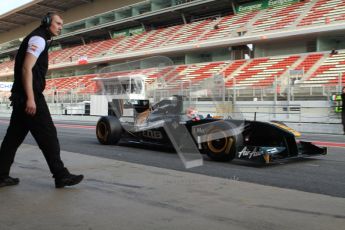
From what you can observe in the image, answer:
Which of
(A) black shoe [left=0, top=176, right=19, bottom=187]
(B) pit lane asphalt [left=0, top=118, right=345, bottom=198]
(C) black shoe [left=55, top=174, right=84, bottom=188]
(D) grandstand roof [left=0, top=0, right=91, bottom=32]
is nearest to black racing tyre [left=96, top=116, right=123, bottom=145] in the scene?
(B) pit lane asphalt [left=0, top=118, right=345, bottom=198]

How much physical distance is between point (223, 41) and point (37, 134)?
94.0 ft

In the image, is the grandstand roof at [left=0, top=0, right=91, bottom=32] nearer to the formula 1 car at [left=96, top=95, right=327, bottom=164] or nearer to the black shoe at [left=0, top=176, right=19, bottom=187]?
the formula 1 car at [left=96, top=95, right=327, bottom=164]

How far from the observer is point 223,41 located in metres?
31.7

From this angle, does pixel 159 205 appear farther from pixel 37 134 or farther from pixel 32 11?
pixel 32 11

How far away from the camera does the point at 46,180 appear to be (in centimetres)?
480

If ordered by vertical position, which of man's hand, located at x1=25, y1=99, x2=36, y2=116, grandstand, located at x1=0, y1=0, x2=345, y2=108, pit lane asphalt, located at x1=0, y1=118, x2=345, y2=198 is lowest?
pit lane asphalt, located at x1=0, y1=118, x2=345, y2=198

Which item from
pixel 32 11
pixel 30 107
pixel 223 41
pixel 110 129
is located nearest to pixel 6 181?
pixel 30 107

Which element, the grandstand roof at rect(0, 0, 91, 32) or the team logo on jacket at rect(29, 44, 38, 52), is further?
the grandstand roof at rect(0, 0, 91, 32)

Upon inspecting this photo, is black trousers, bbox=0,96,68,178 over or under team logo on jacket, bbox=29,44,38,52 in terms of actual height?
under

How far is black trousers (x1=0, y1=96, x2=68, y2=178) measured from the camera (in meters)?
4.11

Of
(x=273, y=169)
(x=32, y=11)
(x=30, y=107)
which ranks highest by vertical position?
(x=32, y=11)

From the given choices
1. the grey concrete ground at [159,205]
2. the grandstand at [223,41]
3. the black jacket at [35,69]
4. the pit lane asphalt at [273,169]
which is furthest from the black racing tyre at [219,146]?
the grandstand at [223,41]

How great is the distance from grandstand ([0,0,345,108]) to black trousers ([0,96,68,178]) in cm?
1092

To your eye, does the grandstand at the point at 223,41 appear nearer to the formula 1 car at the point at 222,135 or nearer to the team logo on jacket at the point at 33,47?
the formula 1 car at the point at 222,135
